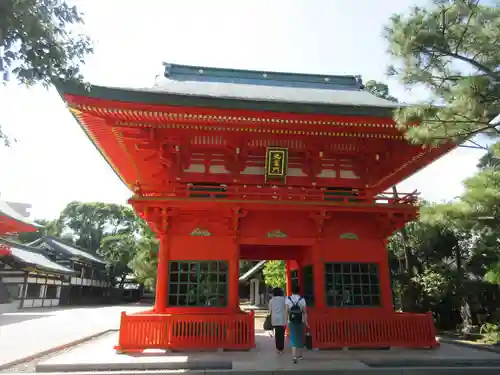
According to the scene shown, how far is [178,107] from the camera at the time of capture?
9578mm

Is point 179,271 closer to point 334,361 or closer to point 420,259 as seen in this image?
point 334,361

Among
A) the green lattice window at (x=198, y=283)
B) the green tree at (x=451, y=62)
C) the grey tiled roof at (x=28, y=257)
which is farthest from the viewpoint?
the grey tiled roof at (x=28, y=257)

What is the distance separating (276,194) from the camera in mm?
10625

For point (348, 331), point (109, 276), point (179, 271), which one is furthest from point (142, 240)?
point (348, 331)

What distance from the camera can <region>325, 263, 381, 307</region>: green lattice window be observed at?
1082cm

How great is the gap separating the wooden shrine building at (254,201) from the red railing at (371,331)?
0.03 metres

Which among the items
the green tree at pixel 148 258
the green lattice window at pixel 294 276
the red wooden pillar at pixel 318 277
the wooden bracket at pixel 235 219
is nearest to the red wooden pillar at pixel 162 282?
the wooden bracket at pixel 235 219

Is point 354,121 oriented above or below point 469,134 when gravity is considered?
above

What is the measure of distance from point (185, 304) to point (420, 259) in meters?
13.9

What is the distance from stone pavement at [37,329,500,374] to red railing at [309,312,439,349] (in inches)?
11.1

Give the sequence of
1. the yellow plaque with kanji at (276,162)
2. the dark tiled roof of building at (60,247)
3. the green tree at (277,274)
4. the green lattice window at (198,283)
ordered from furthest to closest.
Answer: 1. the dark tiled roof of building at (60,247)
2. the green tree at (277,274)
3. the yellow plaque with kanji at (276,162)
4. the green lattice window at (198,283)

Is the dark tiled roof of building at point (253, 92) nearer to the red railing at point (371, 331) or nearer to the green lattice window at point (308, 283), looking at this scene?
the green lattice window at point (308, 283)

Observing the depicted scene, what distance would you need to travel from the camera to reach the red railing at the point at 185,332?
9375mm

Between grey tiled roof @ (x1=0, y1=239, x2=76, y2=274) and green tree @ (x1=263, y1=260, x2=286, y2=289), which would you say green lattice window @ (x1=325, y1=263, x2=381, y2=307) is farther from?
grey tiled roof @ (x1=0, y1=239, x2=76, y2=274)
